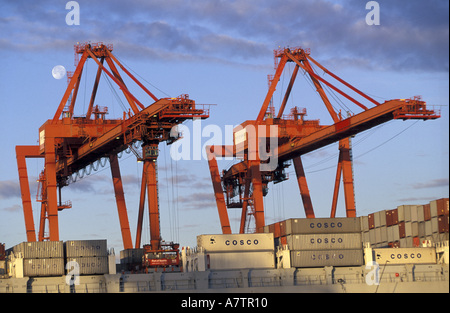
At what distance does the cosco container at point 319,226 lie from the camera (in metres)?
71.0

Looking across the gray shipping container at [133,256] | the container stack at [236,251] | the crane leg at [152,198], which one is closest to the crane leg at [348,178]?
the container stack at [236,251]

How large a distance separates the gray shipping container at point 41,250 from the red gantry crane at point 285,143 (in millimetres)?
23291

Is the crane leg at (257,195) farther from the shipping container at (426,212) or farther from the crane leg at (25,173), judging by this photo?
the crane leg at (25,173)

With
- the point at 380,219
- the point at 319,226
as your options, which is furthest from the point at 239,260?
the point at 380,219

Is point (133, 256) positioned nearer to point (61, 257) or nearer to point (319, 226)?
point (61, 257)

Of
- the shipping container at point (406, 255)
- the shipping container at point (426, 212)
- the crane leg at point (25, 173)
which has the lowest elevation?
the shipping container at point (406, 255)

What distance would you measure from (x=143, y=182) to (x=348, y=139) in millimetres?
20065

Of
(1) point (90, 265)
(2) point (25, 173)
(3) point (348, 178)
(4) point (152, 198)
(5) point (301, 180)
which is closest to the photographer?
(1) point (90, 265)

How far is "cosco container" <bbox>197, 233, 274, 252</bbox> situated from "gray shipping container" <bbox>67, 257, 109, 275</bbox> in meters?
7.52

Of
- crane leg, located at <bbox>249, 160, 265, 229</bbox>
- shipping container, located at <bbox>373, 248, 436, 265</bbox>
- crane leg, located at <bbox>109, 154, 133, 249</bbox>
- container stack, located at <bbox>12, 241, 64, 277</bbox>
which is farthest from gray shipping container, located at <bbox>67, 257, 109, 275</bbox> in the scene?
shipping container, located at <bbox>373, 248, 436, 265</bbox>

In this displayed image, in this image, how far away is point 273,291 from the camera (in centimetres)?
6788

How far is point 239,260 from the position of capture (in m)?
71.6

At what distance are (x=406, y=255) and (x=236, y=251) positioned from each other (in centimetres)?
1371
